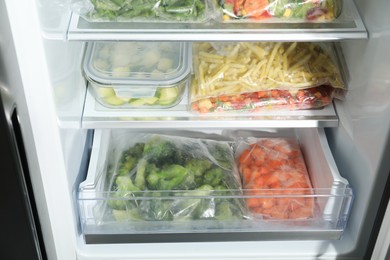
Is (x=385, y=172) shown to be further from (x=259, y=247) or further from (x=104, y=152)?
(x=104, y=152)

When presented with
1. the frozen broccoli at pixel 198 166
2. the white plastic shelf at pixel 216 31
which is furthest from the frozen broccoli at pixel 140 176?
the white plastic shelf at pixel 216 31

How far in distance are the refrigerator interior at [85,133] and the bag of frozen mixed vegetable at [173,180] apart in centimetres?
8

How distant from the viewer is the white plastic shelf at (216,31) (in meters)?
1.22

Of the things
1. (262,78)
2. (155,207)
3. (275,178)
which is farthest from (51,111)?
(275,178)

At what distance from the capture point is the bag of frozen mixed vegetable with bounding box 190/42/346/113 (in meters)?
1.42

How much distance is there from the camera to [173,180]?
1508mm

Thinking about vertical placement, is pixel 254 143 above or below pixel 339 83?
below

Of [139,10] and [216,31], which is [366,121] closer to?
[216,31]

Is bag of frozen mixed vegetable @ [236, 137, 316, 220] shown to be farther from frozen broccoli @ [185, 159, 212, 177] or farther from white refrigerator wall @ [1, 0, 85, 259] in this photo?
white refrigerator wall @ [1, 0, 85, 259]

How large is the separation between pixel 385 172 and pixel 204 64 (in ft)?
1.59

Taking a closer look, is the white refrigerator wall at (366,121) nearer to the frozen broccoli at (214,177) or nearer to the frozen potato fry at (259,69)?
the frozen potato fry at (259,69)

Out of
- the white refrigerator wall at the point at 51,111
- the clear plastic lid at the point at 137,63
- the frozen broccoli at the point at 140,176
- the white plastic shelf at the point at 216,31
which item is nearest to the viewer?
the white refrigerator wall at the point at 51,111

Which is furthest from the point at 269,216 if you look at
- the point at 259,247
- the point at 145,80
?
the point at 145,80

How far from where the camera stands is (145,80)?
140 cm
